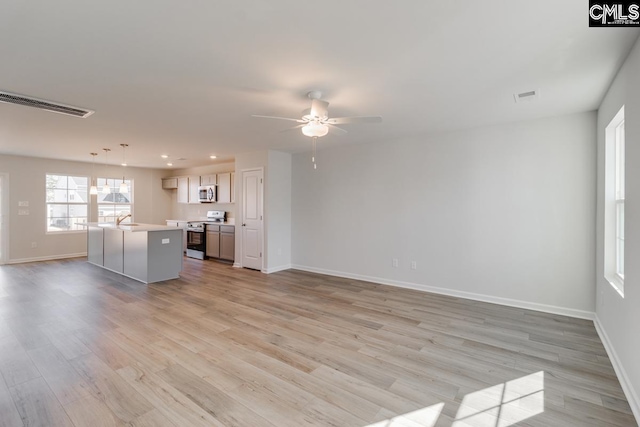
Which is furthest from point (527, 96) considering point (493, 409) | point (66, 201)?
point (66, 201)

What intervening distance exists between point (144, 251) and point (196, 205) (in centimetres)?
417

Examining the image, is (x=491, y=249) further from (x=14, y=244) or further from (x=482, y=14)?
(x=14, y=244)

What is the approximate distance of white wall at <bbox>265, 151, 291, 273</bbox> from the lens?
6172 mm

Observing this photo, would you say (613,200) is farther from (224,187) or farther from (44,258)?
(44,258)

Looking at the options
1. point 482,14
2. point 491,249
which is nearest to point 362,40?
point 482,14

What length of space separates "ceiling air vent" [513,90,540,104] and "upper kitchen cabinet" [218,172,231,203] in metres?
6.44

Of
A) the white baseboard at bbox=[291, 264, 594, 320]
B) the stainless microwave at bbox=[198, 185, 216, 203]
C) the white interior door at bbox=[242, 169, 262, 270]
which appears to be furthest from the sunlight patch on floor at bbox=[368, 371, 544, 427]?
the stainless microwave at bbox=[198, 185, 216, 203]

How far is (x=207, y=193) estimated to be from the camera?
8.23 m

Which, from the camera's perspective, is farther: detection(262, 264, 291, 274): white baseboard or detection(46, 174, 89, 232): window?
detection(46, 174, 89, 232): window

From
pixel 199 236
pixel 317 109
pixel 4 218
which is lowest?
pixel 199 236

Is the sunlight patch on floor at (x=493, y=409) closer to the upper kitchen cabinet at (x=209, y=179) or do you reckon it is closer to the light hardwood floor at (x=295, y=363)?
the light hardwood floor at (x=295, y=363)

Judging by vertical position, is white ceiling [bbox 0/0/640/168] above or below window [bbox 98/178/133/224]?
above

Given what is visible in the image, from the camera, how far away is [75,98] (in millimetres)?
3232

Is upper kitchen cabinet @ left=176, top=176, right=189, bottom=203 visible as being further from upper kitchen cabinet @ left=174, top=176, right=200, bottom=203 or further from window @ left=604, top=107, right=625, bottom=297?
window @ left=604, top=107, right=625, bottom=297
